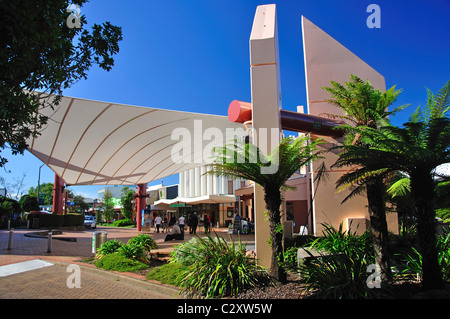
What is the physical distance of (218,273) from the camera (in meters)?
5.53

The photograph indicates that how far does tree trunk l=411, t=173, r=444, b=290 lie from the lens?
187 inches

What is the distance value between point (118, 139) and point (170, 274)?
1183 centimetres

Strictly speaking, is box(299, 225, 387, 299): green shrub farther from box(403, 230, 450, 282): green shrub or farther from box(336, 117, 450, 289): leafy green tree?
box(336, 117, 450, 289): leafy green tree

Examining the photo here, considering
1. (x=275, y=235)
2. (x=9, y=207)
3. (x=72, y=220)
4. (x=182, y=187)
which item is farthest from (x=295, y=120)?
(x=182, y=187)

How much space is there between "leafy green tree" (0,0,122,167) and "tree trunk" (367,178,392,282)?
612 centimetres

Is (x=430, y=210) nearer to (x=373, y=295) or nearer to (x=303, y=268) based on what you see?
(x=373, y=295)

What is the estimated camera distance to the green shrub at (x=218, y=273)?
17.7 ft

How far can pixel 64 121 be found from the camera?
13.2m

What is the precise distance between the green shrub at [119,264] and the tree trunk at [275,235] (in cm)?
393
